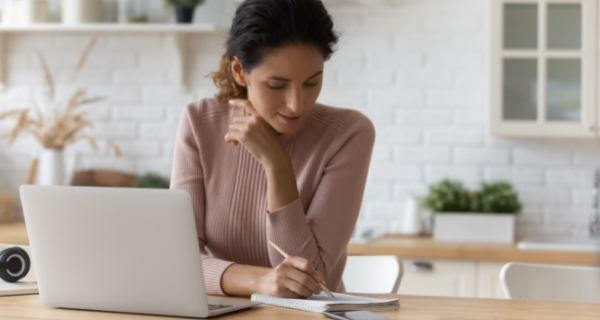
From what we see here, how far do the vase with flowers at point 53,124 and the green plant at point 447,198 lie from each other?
157 cm

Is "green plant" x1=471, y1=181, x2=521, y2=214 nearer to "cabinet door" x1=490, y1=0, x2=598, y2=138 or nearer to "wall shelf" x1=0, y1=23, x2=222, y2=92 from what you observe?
"cabinet door" x1=490, y1=0, x2=598, y2=138

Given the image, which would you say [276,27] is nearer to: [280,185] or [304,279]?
[280,185]

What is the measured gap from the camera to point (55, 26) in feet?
10.7

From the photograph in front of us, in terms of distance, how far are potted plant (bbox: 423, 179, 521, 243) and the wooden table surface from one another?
→ 0.10 m

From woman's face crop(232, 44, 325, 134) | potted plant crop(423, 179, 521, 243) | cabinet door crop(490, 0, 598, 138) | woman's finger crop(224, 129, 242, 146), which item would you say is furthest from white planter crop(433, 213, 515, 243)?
woman's finger crop(224, 129, 242, 146)

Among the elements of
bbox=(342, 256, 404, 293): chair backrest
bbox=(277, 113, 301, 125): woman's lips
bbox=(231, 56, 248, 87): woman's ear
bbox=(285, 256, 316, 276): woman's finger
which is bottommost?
bbox=(342, 256, 404, 293): chair backrest

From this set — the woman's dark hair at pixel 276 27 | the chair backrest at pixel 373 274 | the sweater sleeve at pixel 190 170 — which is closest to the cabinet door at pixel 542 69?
the chair backrest at pixel 373 274

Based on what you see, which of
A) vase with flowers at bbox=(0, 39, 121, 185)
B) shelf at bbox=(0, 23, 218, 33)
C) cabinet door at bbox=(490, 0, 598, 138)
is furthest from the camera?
vase with flowers at bbox=(0, 39, 121, 185)

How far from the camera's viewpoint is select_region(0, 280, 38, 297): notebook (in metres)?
1.36

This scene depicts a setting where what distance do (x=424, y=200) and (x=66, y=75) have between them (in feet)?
6.29

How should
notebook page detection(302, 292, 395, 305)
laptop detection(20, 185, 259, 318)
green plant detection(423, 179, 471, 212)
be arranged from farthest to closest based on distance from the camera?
green plant detection(423, 179, 471, 212)
notebook page detection(302, 292, 395, 305)
laptop detection(20, 185, 259, 318)

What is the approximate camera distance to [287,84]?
1.56m

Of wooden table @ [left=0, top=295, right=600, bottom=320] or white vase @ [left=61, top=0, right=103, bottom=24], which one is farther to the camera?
white vase @ [left=61, top=0, right=103, bottom=24]

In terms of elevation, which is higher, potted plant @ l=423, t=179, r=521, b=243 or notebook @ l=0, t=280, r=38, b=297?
notebook @ l=0, t=280, r=38, b=297
